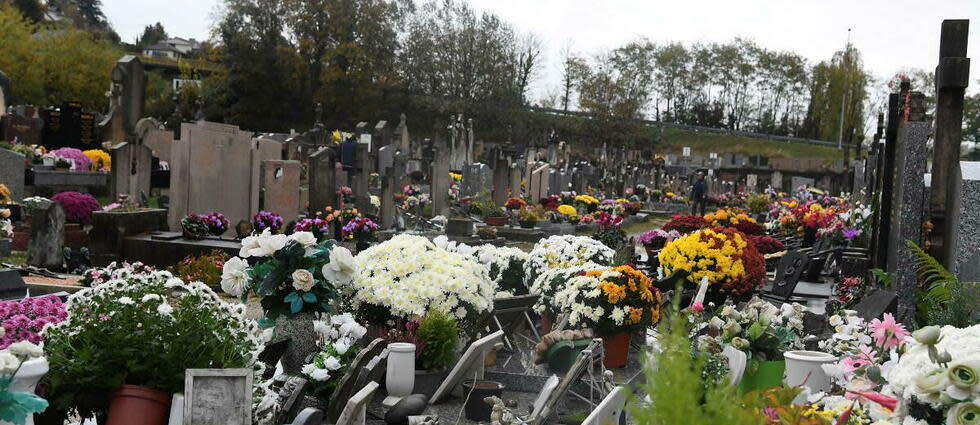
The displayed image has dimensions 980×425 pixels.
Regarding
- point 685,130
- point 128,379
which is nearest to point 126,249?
point 128,379

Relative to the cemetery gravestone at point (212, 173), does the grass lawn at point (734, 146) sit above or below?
above

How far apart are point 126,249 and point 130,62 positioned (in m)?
11.2

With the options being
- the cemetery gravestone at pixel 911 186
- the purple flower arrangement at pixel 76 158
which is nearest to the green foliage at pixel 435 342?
the cemetery gravestone at pixel 911 186

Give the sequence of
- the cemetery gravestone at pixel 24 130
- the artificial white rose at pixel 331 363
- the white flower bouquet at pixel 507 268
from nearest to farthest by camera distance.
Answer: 1. the artificial white rose at pixel 331 363
2. the white flower bouquet at pixel 507 268
3. the cemetery gravestone at pixel 24 130

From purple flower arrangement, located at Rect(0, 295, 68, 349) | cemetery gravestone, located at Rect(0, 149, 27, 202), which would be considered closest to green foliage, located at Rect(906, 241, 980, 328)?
purple flower arrangement, located at Rect(0, 295, 68, 349)

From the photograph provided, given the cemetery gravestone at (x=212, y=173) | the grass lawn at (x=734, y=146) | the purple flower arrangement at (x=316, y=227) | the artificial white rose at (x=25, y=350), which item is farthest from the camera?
the grass lawn at (x=734, y=146)

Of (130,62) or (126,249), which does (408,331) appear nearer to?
(126,249)

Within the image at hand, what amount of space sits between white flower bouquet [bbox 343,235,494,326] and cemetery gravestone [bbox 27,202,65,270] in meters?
5.66

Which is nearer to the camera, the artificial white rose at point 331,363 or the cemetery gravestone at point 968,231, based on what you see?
the artificial white rose at point 331,363

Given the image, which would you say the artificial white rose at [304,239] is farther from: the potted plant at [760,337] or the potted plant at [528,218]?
the potted plant at [528,218]

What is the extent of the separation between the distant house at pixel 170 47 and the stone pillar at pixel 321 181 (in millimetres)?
96437

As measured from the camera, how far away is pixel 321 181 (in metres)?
15.8

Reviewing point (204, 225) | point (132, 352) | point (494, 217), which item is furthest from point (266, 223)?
point (494, 217)

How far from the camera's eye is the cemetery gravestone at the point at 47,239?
11570mm
